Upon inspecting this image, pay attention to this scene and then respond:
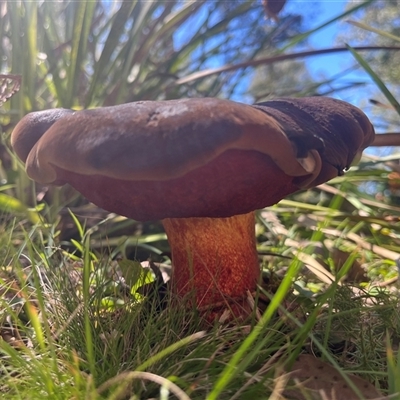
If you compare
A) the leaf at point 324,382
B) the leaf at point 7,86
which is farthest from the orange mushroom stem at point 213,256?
the leaf at point 7,86

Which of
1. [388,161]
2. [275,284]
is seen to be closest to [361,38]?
[388,161]

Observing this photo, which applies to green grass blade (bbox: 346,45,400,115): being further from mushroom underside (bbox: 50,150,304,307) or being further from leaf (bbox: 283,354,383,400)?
leaf (bbox: 283,354,383,400)

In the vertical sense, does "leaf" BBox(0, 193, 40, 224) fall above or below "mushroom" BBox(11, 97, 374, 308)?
below

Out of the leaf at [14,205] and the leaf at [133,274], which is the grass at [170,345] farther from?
the leaf at [14,205]

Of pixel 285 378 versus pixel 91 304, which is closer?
pixel 285 378

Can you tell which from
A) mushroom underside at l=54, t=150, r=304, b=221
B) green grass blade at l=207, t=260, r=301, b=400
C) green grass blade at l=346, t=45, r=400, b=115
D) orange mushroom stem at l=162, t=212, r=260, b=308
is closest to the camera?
green grass blade at l=207, t=260, r=301, b=400

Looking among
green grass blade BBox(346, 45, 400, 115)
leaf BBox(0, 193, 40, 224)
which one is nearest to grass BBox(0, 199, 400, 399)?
leaf BBox(0, 193, 40, 224)

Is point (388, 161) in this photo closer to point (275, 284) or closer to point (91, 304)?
point (275, 284)

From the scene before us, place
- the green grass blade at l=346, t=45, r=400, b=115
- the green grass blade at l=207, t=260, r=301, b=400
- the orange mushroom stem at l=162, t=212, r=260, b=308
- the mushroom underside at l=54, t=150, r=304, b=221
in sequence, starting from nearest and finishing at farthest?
the green grass blade at l=207, t=260, r=301, b=400
the mushroom underside at l=54, t=150, r=304, b=221
the orange mushroom stem at l=162, t=212, r=260, b=308
the green grass blade at l=346, t=45, r=400, b=115
